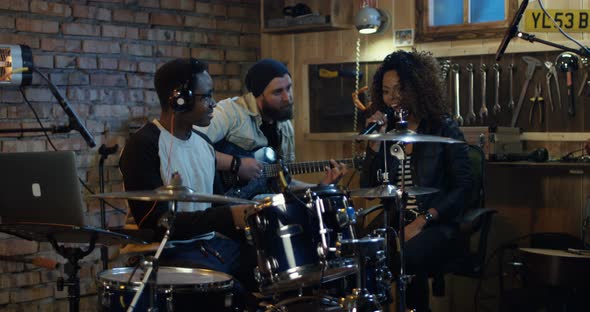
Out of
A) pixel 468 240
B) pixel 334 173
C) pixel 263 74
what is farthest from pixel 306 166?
pixel 468 240

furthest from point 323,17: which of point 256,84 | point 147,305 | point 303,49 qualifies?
point 147,305

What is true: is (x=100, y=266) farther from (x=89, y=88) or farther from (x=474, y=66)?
(x=474, y=66)

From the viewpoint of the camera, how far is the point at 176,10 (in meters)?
5.61

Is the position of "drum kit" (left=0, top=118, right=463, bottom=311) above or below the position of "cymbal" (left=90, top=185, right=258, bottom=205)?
below

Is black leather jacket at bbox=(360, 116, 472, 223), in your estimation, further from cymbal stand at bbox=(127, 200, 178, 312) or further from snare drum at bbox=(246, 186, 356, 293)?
cymbal stand at bbox=(127, 200, 178, 312)

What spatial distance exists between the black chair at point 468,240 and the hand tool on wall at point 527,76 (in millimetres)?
576

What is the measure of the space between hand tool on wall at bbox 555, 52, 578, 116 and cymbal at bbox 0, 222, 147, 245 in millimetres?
2610

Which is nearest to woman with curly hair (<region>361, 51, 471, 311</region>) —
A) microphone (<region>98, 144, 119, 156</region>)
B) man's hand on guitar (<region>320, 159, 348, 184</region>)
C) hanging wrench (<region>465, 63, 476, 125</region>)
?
man's hand on guitar (<region>320, 159, 348, 184</region>)

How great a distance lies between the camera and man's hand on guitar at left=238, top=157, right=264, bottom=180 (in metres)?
4.64

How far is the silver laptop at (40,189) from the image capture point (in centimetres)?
307

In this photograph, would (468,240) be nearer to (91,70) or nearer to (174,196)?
(174,196)

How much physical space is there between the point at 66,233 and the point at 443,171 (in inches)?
79.2

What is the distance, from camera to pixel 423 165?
14.2ft

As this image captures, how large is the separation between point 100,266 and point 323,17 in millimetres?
2088
